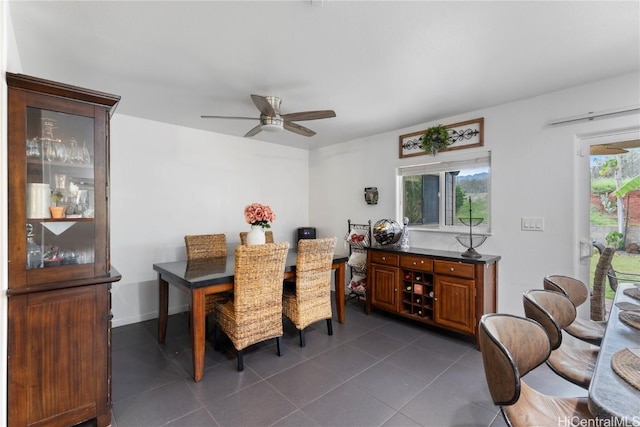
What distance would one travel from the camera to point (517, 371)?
1.02 metres

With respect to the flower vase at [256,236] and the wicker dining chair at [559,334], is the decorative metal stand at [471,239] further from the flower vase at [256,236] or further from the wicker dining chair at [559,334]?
the flower vase at [256,236]

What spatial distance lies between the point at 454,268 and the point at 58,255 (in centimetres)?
317

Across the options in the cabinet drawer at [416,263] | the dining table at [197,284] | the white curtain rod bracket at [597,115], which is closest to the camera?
the dining table at [197,284]

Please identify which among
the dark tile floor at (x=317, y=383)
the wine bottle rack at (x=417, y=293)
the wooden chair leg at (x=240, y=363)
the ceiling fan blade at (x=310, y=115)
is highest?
the ceiling fan blade at (x=310, y=115)

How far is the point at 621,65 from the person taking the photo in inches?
88.2

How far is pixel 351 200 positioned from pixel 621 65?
3102 millimetres

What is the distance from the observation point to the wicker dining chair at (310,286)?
2.82 m

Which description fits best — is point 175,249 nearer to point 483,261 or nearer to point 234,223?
Answer: point 234,223

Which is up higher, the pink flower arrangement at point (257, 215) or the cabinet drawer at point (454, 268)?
the pink flower arrangement at point (257, 215)

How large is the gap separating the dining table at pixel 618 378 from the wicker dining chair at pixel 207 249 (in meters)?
2.95

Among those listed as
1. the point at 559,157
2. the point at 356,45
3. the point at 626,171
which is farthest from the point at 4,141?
the point at 626,171

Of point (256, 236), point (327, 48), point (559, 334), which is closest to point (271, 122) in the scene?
point (327, 48)

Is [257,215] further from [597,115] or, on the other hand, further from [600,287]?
[597,115]

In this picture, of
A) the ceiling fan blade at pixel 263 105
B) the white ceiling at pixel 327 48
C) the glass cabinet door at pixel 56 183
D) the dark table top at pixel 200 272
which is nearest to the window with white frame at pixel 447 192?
the white ceiling at pixel 327 48
